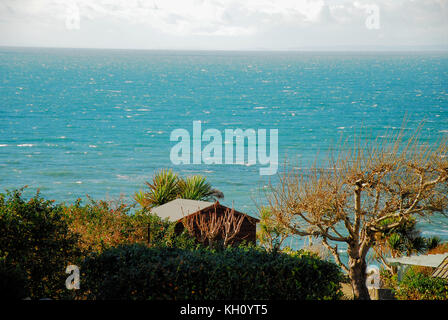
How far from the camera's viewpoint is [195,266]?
788 centimetres

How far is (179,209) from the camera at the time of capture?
17.0 meters

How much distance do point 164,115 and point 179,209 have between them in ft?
248

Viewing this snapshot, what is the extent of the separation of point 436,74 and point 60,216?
156258 millimetres

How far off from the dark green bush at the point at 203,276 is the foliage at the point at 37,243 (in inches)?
51.1

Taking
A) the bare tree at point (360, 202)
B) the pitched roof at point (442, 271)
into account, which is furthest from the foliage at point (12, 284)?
the pitched roof at point (442, 271)

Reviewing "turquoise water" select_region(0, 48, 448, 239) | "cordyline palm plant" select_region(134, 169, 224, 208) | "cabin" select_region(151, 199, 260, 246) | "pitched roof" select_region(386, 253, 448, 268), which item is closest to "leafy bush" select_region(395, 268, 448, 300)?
"pitched roof" select_region(386, 253, 448, 268)

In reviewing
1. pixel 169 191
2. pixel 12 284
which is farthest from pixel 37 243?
pixel 169 191

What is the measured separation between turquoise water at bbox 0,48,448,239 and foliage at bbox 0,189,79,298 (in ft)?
24.8

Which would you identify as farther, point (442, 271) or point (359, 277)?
point (442, 271)

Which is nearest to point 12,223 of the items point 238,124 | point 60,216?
point 60,216

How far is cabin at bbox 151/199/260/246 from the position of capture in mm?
15867

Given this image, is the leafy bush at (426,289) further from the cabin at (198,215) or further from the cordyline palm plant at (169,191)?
the cordyline palm plant at (169,191)

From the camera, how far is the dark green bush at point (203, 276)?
7.73 metres

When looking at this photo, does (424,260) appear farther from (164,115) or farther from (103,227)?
(164,115)
